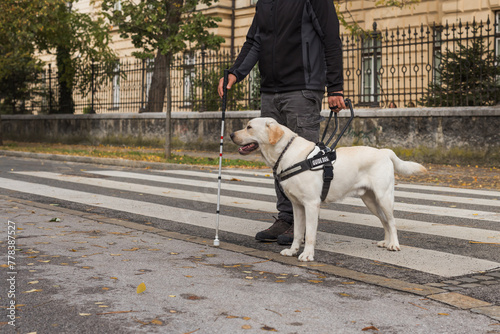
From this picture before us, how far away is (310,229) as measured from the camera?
199 inches

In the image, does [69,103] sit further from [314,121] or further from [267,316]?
[267,316]

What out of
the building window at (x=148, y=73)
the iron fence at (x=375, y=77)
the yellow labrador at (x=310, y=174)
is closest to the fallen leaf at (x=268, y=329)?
the yellow labrador at (x=310, y=174)

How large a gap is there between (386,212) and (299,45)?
1.57 m

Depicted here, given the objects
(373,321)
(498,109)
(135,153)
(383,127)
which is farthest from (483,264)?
(135,153)

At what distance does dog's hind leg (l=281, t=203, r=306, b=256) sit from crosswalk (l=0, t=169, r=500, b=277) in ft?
0.99

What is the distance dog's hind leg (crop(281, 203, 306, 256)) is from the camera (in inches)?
205

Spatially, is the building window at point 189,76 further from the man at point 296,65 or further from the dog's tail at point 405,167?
the dog's tail at point 405,167

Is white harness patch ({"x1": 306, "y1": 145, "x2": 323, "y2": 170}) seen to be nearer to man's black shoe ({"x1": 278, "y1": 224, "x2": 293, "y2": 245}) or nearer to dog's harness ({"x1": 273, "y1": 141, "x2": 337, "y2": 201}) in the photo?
dog's harness ({"x1": 273, "y1": 141, "x2": 337, "y2": 201})

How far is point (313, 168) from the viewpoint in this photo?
504cm

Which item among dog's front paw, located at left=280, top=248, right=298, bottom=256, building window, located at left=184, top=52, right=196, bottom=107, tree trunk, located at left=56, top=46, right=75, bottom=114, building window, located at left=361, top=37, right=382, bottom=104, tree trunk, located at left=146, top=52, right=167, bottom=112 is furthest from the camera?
tree trunk, located at left=56, top=46, right=75, bottom=114

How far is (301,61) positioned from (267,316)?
271 centimetres

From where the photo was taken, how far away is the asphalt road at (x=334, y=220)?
451 centimetres

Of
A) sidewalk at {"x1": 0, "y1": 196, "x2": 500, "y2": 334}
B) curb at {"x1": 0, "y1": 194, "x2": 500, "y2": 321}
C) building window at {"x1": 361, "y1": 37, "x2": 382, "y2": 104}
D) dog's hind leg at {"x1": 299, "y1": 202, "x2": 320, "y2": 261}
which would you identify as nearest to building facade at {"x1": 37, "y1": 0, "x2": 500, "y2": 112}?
building window at {"x1": 361, "y1": 37, "x2": 382, "y2": 104}

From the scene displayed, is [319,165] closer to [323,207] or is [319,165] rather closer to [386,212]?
[386,212]
